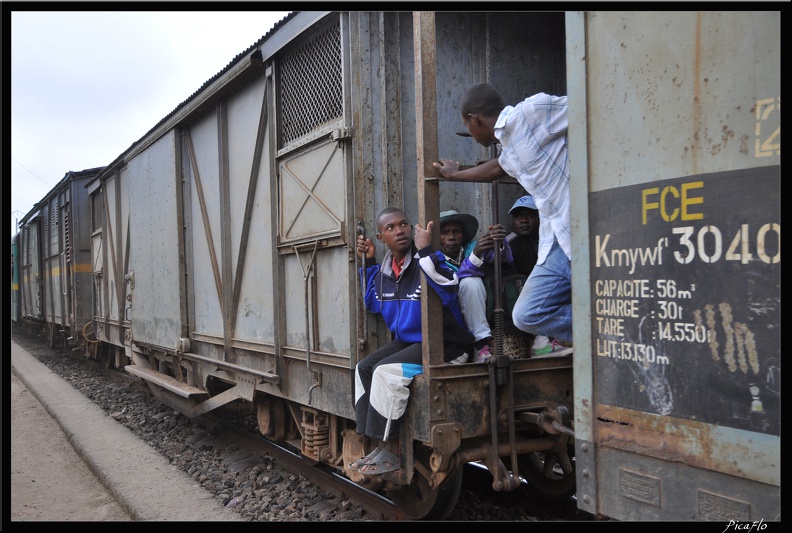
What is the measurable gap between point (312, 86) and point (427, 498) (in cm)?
277

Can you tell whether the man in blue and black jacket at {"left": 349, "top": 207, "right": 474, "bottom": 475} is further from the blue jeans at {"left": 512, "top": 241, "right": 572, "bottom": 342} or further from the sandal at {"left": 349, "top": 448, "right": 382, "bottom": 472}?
the blue jeans at {"left": 512, "top": 241, "right": 572, "bottom": 342}

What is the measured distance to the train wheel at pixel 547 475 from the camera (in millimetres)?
4461

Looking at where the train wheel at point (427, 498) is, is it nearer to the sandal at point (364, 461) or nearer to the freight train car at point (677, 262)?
the sandal at point (364, 461)

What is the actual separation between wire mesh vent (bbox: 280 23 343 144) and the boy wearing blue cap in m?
1.29

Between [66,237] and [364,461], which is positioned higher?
[66,237]

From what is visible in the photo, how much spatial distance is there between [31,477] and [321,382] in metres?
3.27

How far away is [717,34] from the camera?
2.04m

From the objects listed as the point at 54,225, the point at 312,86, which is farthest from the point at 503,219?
the point at 54,225

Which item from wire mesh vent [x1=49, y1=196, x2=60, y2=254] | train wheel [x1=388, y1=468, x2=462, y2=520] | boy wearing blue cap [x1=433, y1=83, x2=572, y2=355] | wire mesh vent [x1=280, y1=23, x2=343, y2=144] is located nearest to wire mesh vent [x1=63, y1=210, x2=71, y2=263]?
wire mesh vent [x1=49, y1=196, x2=60, y2=254]

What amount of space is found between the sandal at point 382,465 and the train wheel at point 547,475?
129cm

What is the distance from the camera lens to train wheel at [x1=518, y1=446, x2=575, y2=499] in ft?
14.6

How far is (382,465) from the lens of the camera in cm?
365

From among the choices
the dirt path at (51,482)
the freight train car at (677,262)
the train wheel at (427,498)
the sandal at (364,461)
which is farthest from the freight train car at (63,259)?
the freight train car at (677,262)

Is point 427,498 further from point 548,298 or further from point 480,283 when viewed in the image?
point 548,298
